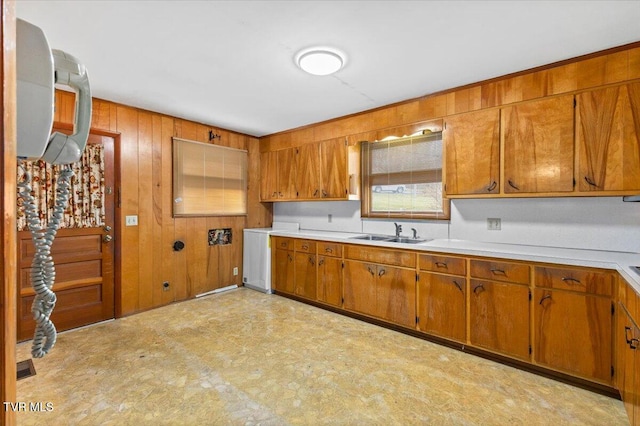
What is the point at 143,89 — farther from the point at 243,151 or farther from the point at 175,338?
the point at 175,338

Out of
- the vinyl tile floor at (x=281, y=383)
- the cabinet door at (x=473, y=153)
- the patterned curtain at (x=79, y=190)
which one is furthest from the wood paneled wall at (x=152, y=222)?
the cabinet door at (x=473, y=153)

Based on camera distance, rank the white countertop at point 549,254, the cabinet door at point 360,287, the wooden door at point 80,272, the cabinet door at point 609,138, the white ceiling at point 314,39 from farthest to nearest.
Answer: the cabinet door at point 360,287, the wooden door at point 80,272, the cabinet door at point 609,138, the white countertop at point 549,254, the white ceiling at point 314,39

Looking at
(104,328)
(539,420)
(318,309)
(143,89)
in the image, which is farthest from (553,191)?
(104,328)

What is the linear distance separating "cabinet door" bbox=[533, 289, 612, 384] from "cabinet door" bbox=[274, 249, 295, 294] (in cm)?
267

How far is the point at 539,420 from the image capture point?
1.77 metres

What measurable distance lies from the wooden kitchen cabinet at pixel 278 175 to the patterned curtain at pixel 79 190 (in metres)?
2.15

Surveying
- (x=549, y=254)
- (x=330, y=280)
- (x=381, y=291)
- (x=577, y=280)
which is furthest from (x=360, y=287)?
(x=577, y=280)

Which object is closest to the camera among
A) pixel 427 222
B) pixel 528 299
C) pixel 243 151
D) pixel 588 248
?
pixel 528 299

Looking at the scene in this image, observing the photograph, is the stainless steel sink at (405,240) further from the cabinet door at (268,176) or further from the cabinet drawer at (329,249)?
the cabinet door at (268,176)

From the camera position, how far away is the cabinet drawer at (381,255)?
9.52 ft

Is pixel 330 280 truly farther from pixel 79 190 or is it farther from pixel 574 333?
pixel 79 190

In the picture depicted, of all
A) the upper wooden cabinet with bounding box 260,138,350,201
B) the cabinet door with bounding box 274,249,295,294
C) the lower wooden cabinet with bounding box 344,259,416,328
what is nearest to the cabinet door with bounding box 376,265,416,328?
the lower wooden cabinet with bounding box 344,259,416,328

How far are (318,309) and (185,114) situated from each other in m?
2.90

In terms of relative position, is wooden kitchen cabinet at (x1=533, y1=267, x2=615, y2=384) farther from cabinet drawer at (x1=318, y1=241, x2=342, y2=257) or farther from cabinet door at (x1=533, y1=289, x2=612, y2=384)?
cabinet drawer at (x1=318, y1=241, x2=342, y2=257)
